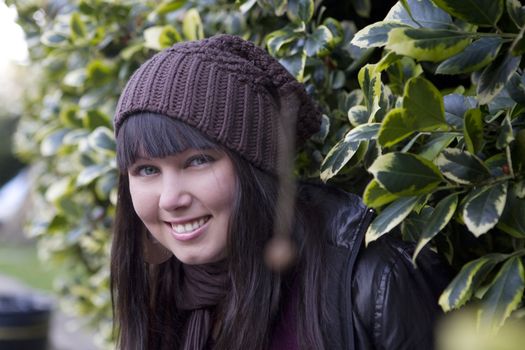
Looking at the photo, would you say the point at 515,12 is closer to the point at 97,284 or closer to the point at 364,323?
the point at 364,323

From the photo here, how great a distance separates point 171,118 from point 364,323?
0.64 metres

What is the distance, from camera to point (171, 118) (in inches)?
62.7

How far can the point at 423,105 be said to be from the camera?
4.15 feet

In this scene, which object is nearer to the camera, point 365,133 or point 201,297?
point 365,133

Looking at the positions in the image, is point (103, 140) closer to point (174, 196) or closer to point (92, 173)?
point (92, 173)

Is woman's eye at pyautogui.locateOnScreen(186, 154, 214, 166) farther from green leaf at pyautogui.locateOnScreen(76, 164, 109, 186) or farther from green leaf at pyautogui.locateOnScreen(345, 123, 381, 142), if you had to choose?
green leaf at pyautogui.locateOnScreen(76, 164, 109, 186)

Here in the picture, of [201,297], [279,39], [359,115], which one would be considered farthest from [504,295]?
[279,39]

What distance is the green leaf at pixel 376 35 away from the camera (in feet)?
4.42

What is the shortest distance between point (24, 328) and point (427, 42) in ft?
13.6

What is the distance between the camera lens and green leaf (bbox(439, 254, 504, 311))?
Result: 125 cm

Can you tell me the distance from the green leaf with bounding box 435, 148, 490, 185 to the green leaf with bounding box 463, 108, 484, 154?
21mm

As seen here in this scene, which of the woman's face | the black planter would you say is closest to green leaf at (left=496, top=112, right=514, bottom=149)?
the woman's face

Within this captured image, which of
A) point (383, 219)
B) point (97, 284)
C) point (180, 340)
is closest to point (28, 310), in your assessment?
point (97, 284)

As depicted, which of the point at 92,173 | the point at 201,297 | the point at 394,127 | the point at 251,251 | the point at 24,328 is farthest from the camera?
the point at 24,328
